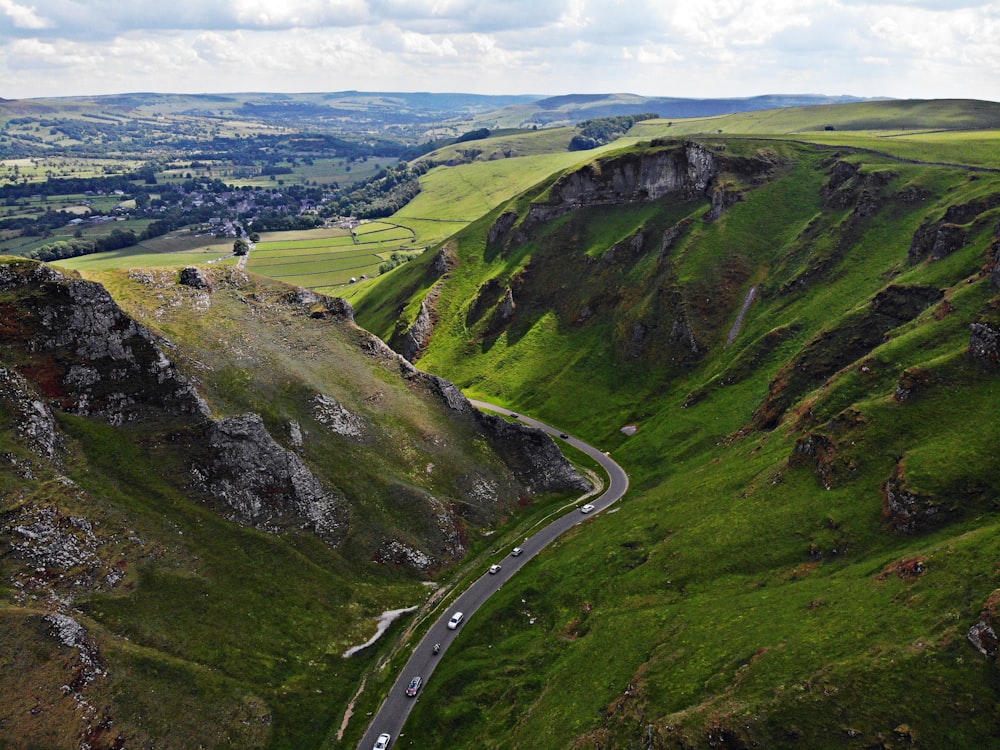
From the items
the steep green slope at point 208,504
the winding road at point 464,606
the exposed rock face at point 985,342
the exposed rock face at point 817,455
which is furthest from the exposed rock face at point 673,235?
the exposed rock face at point 985,342

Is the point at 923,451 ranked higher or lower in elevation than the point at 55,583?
higher

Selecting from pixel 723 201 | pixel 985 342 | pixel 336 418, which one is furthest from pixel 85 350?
pixel 723 201

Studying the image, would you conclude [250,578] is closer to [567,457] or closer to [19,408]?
[19,408]

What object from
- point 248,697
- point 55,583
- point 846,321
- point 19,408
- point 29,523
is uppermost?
point 846,321

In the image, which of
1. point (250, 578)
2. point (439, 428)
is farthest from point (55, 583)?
point (439, 428)

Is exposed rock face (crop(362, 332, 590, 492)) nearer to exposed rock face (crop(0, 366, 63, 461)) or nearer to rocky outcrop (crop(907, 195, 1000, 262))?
exposed rock face (crop(0, 366, 63, 461))

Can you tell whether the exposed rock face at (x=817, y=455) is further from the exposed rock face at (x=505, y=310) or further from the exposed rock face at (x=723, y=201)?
the exposed rock face at (x=505, y=310)

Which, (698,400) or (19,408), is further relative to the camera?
(698,400)

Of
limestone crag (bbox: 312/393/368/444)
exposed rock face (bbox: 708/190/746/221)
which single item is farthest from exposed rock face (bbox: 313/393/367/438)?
exposed rock face (bbox: 708/190/746/221)
